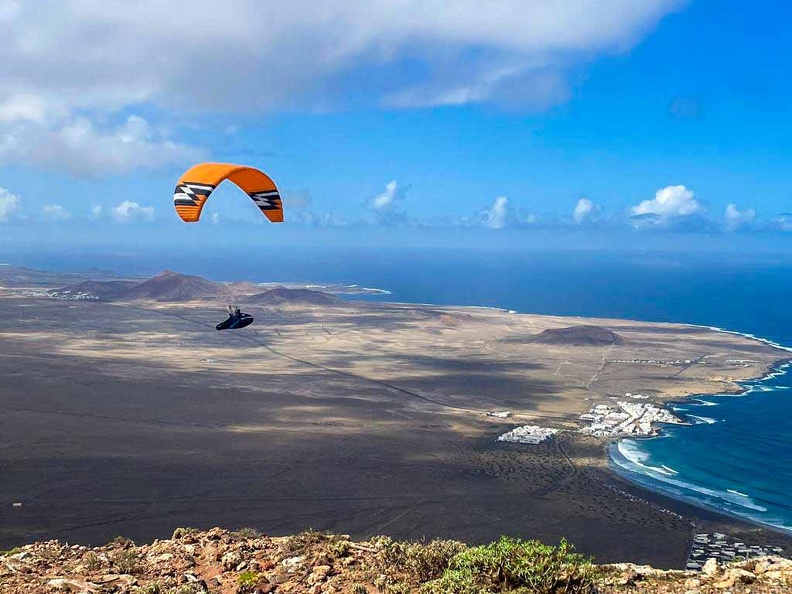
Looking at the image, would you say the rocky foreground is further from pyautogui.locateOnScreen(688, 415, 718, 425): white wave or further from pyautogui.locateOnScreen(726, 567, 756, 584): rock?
pyautogui.locateOnScreen(688, 415, 718, 425): white wave

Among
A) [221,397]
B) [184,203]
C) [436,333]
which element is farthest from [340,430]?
[436,333]

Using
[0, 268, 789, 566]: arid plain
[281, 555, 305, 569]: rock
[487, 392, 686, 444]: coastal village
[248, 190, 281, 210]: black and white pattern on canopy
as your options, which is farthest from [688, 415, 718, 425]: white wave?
[281, 555, 305, 569]: rock

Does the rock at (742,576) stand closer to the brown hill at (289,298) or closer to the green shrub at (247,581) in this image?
the green shrub at (247,581)

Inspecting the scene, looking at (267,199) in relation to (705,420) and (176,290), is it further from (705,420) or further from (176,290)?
(176,290)

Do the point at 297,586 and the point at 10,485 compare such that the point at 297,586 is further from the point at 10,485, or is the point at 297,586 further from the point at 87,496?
the point at 10,485

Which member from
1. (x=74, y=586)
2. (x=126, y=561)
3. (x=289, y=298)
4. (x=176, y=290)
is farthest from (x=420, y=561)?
(x=176, y=290)
